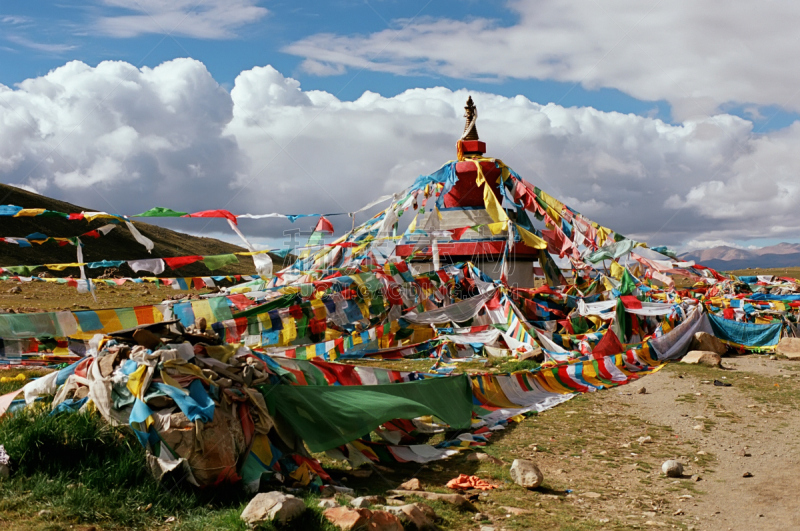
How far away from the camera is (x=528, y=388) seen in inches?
443

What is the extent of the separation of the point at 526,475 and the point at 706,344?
11.3 meters

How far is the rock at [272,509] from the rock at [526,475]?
262 centimetres

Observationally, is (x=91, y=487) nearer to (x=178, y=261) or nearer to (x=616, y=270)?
(x=178, y=261)

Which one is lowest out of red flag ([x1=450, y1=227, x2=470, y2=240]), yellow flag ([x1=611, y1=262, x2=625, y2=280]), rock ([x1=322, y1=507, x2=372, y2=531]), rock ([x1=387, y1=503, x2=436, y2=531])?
rock ([x1=387, y1=503, x2=436, y2=531])

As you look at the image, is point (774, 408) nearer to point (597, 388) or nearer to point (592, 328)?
point (597, 388)

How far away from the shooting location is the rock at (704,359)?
1460 centimetres

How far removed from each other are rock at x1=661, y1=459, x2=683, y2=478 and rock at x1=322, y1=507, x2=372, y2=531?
4010 millimetres

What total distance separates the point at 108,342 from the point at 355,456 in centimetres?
273

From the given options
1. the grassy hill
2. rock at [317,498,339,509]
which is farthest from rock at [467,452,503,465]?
the grassy hill

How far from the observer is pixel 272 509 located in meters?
4.79

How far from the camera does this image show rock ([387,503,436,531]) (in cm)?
516

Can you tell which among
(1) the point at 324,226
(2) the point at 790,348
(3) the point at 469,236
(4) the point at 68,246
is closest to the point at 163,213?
(1) the point at 324,226

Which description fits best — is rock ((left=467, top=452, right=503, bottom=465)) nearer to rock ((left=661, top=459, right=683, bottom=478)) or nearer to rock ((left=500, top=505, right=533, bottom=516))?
rock ((left=500, top=505, right=533, bottom=516))

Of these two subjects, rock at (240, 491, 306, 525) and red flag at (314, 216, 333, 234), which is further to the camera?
red flag at (314, 216, 333, 234)
